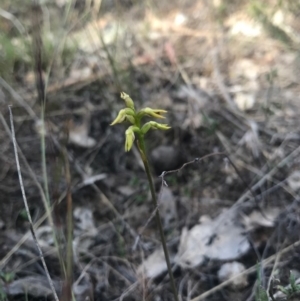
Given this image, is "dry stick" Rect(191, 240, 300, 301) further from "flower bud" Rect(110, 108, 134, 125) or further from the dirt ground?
"flower bud" Rect(110, 108, 134, 125)

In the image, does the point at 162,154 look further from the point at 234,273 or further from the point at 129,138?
the point at 129,138

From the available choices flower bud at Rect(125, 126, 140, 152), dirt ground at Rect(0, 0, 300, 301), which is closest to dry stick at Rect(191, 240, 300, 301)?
dirt ground at Rect(0, 0, 300, 301)

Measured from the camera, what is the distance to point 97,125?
2.38 m

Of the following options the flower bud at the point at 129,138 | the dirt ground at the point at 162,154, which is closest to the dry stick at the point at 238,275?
the dirt ground at the point at 162,154

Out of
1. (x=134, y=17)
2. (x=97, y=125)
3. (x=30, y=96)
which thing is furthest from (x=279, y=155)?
(x=134, y=17)

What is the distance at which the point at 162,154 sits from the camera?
6.72ft

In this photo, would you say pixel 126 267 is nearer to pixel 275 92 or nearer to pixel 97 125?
pixel 97 125

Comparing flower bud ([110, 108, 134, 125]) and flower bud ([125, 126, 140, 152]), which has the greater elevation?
flower bud ([110, 108, 134, 125])

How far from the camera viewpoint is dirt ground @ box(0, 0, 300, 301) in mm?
1643

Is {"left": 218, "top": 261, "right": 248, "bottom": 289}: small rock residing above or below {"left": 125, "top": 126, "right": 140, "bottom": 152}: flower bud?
below

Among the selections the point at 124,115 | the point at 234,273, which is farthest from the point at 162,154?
the point at 124,115

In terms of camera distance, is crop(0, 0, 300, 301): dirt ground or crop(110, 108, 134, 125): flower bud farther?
crop(0, 0, 300, 301): dirt ground

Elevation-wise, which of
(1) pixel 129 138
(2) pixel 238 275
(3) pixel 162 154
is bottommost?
Answer: (2) pixel 238 275

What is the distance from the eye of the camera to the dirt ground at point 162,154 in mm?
1643
